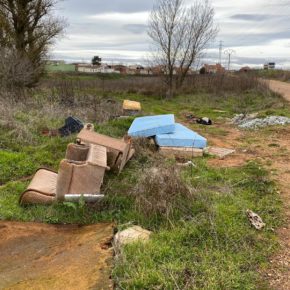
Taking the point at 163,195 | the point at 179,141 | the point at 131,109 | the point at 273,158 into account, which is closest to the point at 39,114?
the point at 131,109

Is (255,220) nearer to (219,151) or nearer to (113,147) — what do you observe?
(113,147)

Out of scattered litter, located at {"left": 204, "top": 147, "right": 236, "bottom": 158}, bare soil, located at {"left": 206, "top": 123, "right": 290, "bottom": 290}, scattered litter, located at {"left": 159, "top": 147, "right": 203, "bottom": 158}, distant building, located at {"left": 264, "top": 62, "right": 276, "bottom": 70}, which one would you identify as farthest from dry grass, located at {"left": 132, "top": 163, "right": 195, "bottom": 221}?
distant building, located at {"left": 264, "top": 62, "right": 276, "bottom": 70}

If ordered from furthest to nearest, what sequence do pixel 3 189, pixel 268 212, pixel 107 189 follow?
1. pixel 3 189
2. pixel 107 189
3. pixel 268 212

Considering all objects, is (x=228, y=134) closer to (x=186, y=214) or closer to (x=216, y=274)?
(x=186, y=214)

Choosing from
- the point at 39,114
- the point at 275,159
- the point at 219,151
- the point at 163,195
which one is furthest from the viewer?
the point at 39,114

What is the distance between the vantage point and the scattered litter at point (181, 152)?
7367mm

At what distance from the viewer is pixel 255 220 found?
428 cm

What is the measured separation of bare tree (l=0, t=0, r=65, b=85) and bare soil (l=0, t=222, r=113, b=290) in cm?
1542

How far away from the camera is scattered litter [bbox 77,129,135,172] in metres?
5.84

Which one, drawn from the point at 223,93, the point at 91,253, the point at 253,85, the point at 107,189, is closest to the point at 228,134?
the point at 107,189

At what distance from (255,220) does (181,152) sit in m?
3.26

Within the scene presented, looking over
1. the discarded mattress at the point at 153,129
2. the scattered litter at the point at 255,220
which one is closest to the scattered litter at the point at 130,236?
the scattered litter at the point at 255,220

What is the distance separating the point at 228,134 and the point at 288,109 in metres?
5.23

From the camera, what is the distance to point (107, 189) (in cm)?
507
